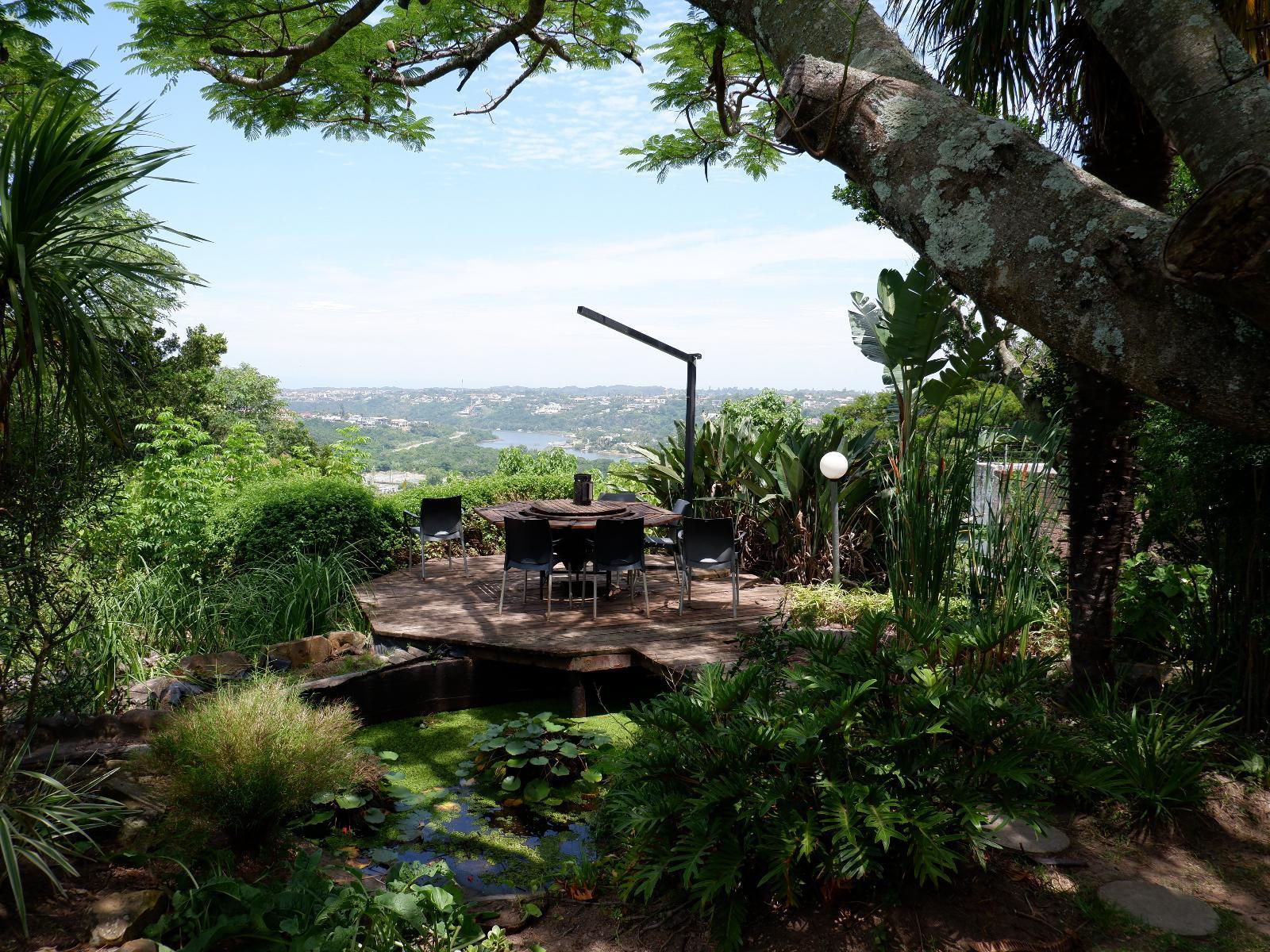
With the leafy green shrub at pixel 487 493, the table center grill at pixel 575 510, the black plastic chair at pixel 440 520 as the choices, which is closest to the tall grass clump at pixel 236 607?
the black plastic chair at pixel 440 520

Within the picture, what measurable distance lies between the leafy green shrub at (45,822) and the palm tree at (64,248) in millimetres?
1178

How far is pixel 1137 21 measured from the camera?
2.20 meters

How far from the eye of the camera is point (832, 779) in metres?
2.65

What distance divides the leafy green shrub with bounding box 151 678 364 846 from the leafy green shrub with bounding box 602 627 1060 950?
4.59ft

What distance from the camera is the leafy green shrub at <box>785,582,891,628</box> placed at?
6086mm

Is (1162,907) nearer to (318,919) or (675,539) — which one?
(318,919)

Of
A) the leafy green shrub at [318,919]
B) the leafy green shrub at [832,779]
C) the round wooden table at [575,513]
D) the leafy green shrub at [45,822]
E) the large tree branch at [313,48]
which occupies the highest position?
the large tree branch at [313,48]

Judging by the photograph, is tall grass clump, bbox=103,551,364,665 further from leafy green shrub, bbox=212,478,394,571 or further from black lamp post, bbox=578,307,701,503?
black lamp post, bbox=578,307,701,503

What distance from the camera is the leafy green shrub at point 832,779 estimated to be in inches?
99.7

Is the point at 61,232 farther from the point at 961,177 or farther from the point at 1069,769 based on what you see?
the point at 1069,769

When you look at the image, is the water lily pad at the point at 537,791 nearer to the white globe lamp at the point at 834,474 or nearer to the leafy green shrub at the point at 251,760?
the leafy green shrub at the point at 251,760

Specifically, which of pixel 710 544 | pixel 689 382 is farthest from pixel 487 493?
pixel 710 544

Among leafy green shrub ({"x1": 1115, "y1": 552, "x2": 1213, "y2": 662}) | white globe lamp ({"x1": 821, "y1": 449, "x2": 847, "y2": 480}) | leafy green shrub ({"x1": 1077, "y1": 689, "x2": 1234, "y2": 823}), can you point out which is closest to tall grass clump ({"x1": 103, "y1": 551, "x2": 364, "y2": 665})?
white globe lamp ({"x1": 821, "y1": 449, "x2": 847, "y2": 480})

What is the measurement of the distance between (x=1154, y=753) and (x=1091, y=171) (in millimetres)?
2689
